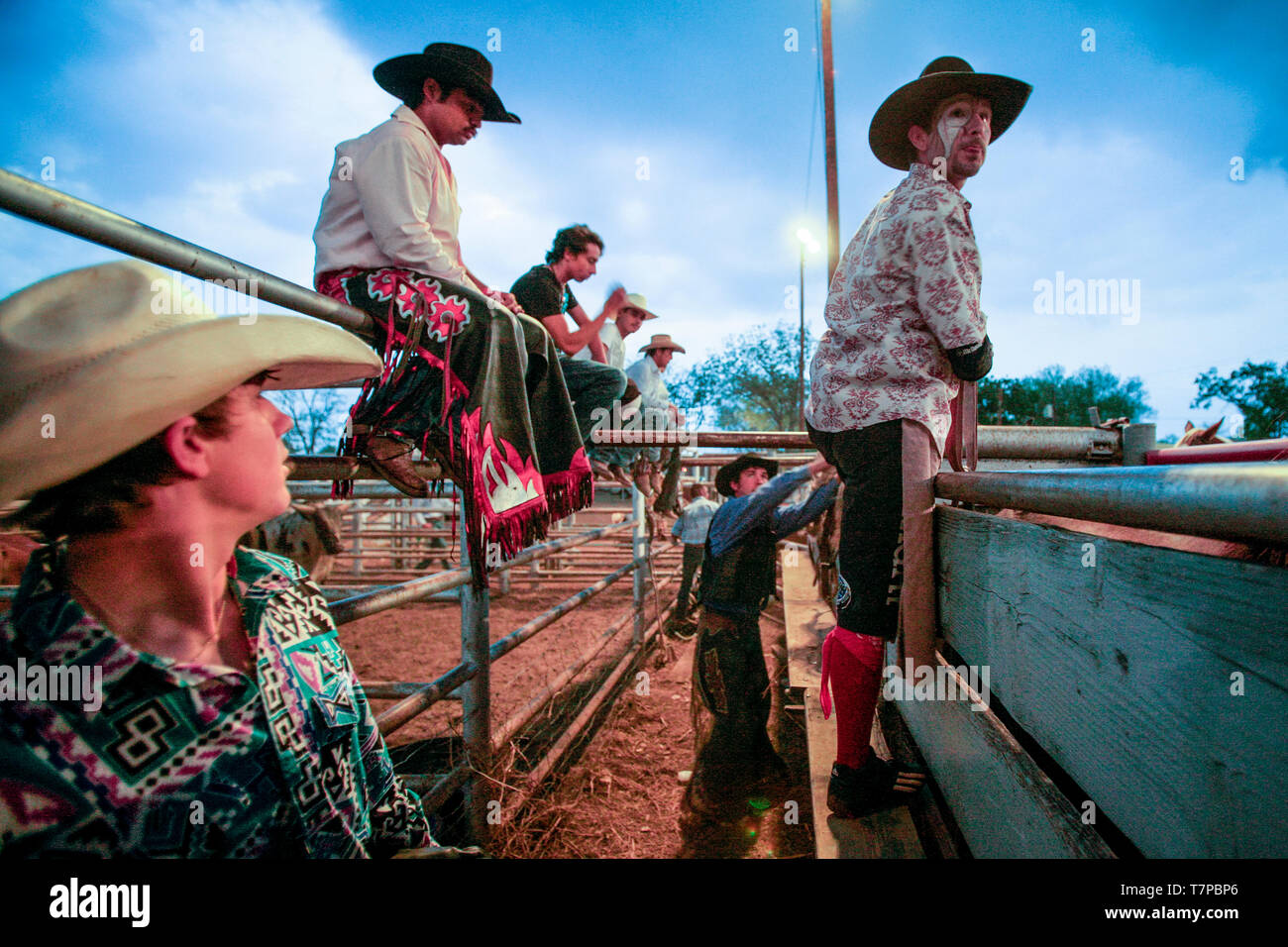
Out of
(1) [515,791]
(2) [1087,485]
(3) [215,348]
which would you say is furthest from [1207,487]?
(1) [515,791]

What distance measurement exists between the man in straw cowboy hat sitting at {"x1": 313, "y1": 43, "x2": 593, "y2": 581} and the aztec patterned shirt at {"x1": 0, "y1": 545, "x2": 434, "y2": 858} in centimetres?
71

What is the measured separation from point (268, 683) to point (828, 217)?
30.2 feet

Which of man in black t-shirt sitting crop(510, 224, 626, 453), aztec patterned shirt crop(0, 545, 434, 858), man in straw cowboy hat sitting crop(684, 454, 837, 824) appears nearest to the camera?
aztec patterned shirt crop(0, 545, 434, 858)

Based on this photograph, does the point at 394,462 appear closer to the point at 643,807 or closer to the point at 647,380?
the point at 643,807

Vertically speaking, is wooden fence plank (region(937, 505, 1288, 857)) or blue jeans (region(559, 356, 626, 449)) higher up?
blue jeans (region(559, 356, 626, 449))

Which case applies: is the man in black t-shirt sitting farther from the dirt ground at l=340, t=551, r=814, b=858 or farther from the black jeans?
the dirt ground at l=340, t=551, r=814, b=858

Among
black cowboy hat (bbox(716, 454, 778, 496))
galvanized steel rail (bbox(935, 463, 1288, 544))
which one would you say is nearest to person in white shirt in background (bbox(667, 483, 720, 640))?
black cowboy hat (bbox(716, 454, 778, 496))

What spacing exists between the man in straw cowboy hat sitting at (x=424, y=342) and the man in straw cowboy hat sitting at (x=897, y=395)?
2.96 ft

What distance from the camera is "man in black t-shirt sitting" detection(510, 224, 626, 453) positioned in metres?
2.71

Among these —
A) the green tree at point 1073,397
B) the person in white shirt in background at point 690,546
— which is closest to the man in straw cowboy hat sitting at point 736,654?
the person in white shirt in background at point 690,546

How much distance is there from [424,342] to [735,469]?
11.2ft

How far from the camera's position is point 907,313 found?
1.61 meters

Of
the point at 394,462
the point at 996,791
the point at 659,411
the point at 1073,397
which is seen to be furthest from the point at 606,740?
the point at 1073,397
